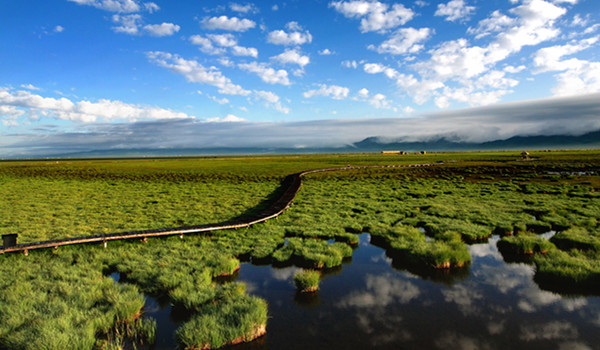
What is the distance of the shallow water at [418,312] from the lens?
752 centimetres

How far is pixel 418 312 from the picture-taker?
887cm

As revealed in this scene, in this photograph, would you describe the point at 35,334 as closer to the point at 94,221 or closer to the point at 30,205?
the point at 94,221

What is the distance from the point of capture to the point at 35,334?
7074mm

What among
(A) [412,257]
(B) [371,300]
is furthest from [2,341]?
(A) [412,257]

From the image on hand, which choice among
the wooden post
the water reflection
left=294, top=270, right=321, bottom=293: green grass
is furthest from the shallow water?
the wooden post

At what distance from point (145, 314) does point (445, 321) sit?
8624 millimetres

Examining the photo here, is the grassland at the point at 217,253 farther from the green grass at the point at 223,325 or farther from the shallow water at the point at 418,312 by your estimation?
the shallow water at the point at 418,312

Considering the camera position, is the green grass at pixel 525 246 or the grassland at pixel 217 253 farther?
the green grass at pixel 525 246

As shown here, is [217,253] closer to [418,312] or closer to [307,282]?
[307,282]

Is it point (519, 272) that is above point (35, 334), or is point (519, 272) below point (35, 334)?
below

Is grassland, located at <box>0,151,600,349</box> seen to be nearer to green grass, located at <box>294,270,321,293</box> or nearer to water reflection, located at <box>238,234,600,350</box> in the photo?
water reflection, located at <box>238,234,600,350</box>

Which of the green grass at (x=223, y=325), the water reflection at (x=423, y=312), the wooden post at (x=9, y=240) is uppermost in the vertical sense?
the wooden post at (x=9, y=240)

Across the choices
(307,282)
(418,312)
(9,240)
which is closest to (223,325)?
(307,282)

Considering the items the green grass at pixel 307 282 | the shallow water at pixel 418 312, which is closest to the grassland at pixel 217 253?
the shallow water at pixel 418 312
